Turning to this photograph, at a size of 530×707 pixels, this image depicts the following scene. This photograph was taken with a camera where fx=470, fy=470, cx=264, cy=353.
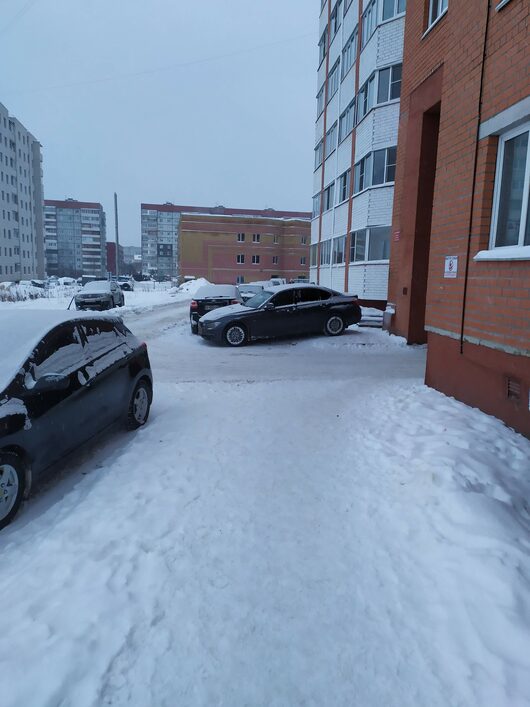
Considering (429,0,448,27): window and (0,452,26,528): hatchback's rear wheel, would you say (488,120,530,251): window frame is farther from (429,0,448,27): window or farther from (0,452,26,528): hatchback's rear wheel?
(429,0,448,27): window

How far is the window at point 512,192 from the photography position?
5.18 meters

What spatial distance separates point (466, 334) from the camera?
20.3ft

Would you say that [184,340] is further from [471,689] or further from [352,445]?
[471,689]

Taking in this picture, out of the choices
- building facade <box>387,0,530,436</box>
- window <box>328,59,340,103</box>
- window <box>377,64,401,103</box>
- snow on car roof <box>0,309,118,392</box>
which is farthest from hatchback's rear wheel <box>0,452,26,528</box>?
window <box>328,59,340,103</box>

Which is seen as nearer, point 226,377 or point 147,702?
point 147,702

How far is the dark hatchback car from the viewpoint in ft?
11.9

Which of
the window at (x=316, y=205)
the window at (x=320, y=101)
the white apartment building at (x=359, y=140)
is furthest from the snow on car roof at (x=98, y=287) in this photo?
the window at (x=320, y=101)

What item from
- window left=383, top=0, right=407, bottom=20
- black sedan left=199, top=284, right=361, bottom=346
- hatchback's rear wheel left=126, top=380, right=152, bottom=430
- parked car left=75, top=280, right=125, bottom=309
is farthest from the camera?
parked car left=75, top=280, right=125, bottom=309

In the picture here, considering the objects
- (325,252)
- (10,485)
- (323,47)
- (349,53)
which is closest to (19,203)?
(323,47)

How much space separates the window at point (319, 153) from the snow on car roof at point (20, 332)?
2593cm

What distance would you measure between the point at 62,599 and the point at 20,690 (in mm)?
621

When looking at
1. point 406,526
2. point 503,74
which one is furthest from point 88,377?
point 503,74

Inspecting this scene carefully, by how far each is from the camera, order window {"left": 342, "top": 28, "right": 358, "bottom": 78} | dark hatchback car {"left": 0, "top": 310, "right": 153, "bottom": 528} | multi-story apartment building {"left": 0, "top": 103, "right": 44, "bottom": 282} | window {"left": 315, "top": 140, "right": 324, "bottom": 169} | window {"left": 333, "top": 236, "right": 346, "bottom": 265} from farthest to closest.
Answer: multi-story apartment building {"left": 0, "top": 103, "right": 44, "bottom": 282} < window {"left": 315, "top": 140, "right": 324, "bottom": 169} < window {"left": 333, "top": 236, "right": 346, "bottom": 265} < window {"left": 342, "top": 28, "right": 358, "bottom": 78} < dark hatchback car {"left": 0, "top": 310, "right": 153, "bottom": 528}

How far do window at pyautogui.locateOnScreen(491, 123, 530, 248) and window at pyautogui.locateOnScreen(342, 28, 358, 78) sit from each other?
1837cm
